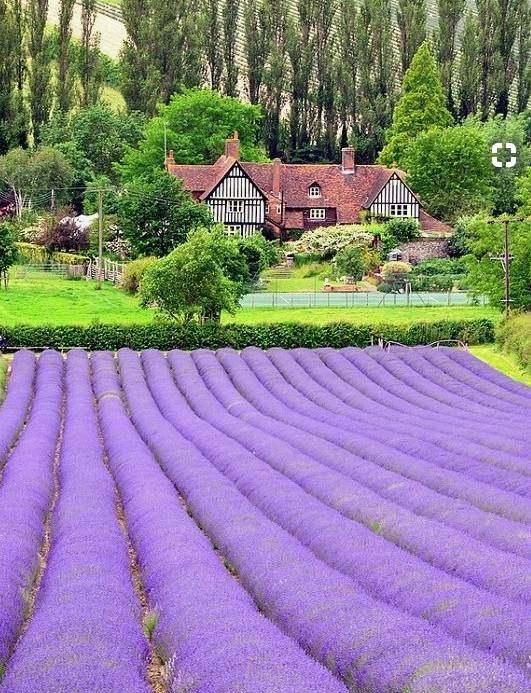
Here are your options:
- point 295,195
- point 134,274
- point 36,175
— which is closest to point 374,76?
point 295,195

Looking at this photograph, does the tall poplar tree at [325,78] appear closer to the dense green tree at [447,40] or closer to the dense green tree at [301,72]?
the dense green tree at [301,72]

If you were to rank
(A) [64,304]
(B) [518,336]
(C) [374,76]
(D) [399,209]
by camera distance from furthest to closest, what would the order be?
1. (C) [374,76]
2. (D) [399,209]
3. (A) [64,304]
4. (B) [518,336]

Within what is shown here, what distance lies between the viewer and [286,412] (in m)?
28.3

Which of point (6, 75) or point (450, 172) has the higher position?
point (6, 75)

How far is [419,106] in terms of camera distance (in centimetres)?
8394

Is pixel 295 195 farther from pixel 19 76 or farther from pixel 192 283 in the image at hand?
pixel 192 283

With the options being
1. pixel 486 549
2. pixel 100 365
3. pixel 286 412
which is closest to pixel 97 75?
pixel 100 365

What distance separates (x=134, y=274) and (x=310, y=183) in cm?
2049

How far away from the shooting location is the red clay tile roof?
70438 mm

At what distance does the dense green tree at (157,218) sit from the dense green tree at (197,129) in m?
19.7

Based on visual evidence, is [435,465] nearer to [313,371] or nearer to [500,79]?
[313,371]

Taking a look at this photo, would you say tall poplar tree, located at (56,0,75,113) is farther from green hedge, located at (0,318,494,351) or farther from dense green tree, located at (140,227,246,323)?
green hedge, located at (0,318,494,351)

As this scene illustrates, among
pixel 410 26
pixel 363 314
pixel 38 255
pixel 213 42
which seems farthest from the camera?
pixel 213 42

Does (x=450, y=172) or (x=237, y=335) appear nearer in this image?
(x=237, y=335)
